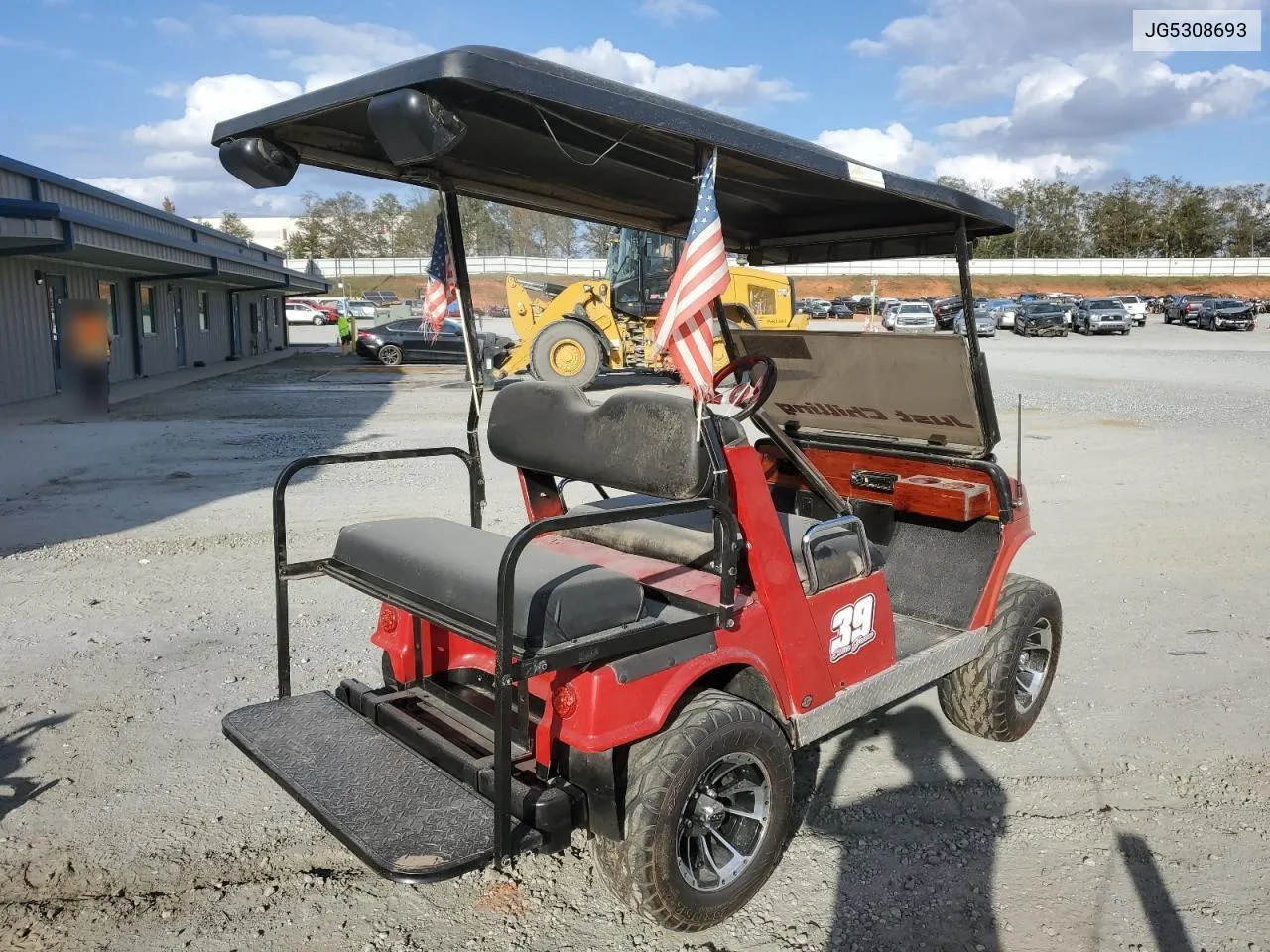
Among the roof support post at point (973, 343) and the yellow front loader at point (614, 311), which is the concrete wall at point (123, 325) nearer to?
the yellow front loader at point (614, 311)

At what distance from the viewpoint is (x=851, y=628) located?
11.4 feet

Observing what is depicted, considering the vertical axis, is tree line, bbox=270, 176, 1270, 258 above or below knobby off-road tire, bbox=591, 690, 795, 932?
above

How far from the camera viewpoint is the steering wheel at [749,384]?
362 cm

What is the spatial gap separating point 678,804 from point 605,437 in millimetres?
1179

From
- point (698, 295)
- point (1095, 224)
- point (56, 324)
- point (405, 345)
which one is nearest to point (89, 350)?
point (56, 324)

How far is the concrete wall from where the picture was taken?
668 inches

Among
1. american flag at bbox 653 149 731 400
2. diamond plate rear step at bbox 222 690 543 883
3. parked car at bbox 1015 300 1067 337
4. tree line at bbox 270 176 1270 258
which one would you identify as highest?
tree line at bbox 270 176 1270 258

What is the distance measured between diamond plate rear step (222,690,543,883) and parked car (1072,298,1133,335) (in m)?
42.7

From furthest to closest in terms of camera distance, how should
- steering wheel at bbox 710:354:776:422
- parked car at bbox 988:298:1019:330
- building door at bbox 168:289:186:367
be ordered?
parked car at bbox 988:298:1019:330 < building door at bbox 168:289:186:367 < steering wheel at bbox 710:354:776:422

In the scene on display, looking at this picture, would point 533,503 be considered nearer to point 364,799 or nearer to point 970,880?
point 364,799

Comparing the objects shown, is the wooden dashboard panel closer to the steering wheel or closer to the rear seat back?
the steering wheel

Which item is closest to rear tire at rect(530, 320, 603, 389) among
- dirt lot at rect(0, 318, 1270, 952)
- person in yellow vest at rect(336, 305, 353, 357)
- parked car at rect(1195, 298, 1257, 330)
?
dirt lot at rect(0, 318, 1270, 952)

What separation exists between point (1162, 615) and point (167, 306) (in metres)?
25.0

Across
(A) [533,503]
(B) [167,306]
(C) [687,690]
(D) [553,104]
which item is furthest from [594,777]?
(B) [167,306]
